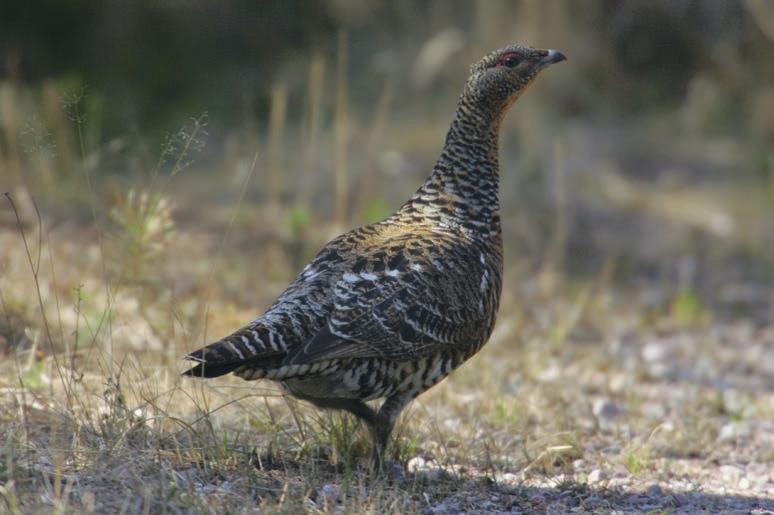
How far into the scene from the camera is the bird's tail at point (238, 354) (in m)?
3.93

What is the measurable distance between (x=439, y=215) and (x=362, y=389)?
3.85 ft

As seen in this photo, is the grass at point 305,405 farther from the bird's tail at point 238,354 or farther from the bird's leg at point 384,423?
the bird's tail at point 238,354

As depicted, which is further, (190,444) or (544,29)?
(544,29)

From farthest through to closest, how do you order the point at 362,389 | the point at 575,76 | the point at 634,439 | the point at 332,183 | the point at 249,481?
the point at 575,76, the point at 332,183, the point at 634,439, the point at 362,389, the point at 249,481

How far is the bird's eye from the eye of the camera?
5.57 m

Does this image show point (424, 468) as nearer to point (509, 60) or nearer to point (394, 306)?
point (394, 306)

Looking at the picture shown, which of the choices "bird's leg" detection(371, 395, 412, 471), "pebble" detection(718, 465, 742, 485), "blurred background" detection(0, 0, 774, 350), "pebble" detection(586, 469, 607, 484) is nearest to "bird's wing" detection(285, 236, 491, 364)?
"bird's leg" detection(371, 395, 412, 471)

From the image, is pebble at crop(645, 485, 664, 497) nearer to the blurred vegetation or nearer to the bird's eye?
the bird's eye

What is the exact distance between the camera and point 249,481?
4258 mm

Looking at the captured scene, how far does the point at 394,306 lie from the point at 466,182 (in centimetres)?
106

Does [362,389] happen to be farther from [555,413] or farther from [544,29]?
[544,29]

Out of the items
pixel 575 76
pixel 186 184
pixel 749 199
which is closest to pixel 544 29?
pixel 575 76

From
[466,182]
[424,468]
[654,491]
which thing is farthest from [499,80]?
[654,491]

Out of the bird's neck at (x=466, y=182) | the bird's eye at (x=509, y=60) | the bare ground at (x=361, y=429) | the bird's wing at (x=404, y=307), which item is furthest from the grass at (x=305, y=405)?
the bird's eye at (x=509, y=60)
